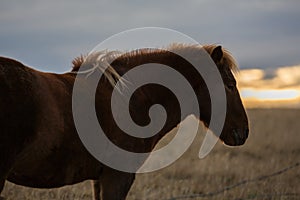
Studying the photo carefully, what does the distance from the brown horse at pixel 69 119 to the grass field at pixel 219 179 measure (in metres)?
2.34

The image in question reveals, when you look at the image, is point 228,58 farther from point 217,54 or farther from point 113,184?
point 113,184

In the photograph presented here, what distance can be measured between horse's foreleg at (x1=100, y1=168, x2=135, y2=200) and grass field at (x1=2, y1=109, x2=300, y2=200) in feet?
8.30

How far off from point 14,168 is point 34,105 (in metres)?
0.61

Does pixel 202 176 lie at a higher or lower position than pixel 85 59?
lower

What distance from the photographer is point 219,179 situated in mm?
9766

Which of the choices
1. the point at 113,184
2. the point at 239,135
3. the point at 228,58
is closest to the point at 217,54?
the point at 228,58

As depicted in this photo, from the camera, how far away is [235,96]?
582cm

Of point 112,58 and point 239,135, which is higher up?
point 112,58

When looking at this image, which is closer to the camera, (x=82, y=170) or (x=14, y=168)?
(x=14, y=168)

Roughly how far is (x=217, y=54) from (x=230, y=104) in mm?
600

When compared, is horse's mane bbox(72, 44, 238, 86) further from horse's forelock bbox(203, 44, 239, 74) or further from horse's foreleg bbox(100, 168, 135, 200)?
horse's foreleg bbox(100, 168, 135, 200)

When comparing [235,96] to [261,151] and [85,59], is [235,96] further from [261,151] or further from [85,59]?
[261,151]

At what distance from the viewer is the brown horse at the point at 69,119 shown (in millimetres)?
4215

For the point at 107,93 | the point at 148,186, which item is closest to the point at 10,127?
the point at 107,93
